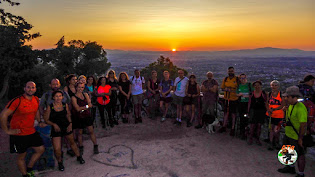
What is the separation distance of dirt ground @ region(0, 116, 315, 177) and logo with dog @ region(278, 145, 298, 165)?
214mm

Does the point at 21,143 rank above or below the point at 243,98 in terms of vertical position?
below

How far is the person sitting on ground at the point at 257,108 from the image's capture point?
554 centimetres

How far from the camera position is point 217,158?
4980 mm

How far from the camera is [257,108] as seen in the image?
5605mm

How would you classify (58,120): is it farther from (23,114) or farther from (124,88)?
(124,88)

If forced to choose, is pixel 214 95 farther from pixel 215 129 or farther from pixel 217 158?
pixel 217 158

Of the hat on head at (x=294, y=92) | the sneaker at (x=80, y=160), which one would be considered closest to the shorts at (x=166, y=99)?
the sneaker at (x=80, y=160)

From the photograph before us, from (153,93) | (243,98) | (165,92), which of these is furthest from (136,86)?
(243,98)

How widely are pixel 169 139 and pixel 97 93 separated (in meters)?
2.78

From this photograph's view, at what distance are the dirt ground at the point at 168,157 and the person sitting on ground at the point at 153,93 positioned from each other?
4.92 feet

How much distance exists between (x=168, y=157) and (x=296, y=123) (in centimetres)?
287

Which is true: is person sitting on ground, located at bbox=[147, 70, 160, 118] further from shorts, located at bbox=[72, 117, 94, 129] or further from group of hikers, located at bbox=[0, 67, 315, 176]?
shorts, located at bbox=[72, 117, 94, 129]

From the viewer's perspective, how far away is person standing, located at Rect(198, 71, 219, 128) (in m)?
6.66

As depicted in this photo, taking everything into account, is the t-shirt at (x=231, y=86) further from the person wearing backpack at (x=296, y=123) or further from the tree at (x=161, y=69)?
the tree at (x=161, y=69)
